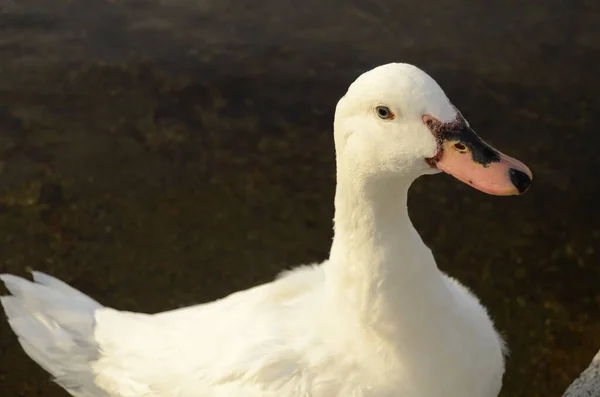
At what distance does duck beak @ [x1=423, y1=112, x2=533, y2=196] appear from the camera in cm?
229

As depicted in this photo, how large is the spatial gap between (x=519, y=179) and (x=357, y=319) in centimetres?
93

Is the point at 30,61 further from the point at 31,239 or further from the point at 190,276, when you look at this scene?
the point at 190,276

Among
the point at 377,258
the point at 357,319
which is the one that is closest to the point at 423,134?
the point at 377,258

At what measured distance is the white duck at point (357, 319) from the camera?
233 centimetres

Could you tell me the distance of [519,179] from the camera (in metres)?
2.28

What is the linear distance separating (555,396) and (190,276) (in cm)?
258

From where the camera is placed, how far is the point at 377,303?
279 cm

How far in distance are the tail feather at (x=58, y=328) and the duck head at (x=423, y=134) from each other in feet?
6.57

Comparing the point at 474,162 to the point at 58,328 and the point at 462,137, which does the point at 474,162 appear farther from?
the point at 58,328

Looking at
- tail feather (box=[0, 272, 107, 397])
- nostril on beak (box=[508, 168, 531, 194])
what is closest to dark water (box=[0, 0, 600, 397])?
tail feather (box=[0, 272, 107, 397])

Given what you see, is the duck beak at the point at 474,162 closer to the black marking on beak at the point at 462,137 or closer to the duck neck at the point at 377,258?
the black marking on beak at the point at 462,137

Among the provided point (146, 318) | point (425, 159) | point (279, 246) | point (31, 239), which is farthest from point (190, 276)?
point (425, 159)

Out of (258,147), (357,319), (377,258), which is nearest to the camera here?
(377,258)

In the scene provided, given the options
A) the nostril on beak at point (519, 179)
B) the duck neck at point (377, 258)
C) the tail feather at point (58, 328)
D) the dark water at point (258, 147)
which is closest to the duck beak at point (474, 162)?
the nostril on beak at point (519, 179)
